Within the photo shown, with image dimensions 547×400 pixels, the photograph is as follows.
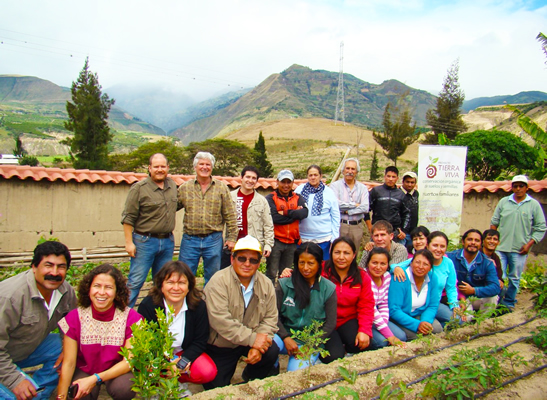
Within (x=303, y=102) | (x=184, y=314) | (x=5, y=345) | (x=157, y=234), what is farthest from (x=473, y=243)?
(x=303, y=102)

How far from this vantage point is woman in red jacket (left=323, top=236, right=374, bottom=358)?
3.49 m

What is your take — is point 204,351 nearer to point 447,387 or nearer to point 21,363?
point 21,363

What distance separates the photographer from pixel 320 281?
3.40 meters

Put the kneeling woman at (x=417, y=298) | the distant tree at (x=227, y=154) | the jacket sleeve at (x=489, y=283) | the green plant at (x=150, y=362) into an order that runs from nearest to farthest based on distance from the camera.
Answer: the green plant at (x=150, y=362) < the kneeling woman at (x=417, y=298) < the jacket sleeve at (x=489, y=283) < the distant tree at (x=227, y=154)

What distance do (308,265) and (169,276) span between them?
1208 millimetres

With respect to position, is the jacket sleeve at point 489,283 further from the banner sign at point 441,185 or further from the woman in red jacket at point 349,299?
the banner sign at point 441,185

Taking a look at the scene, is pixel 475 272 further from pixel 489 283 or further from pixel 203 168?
pixel 203 168

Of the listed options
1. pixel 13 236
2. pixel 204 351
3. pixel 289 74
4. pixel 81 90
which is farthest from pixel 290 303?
pixel 289 74

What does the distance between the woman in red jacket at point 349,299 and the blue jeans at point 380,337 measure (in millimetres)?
152

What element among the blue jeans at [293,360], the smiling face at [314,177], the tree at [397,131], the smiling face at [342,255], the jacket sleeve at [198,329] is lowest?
the blue jeans at [293,360]

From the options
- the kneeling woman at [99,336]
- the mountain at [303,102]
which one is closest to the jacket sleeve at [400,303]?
the kneeling woman at [99,336]

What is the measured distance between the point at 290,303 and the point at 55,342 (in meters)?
2.02

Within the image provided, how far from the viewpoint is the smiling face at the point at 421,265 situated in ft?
12.1

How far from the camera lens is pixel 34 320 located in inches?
109
